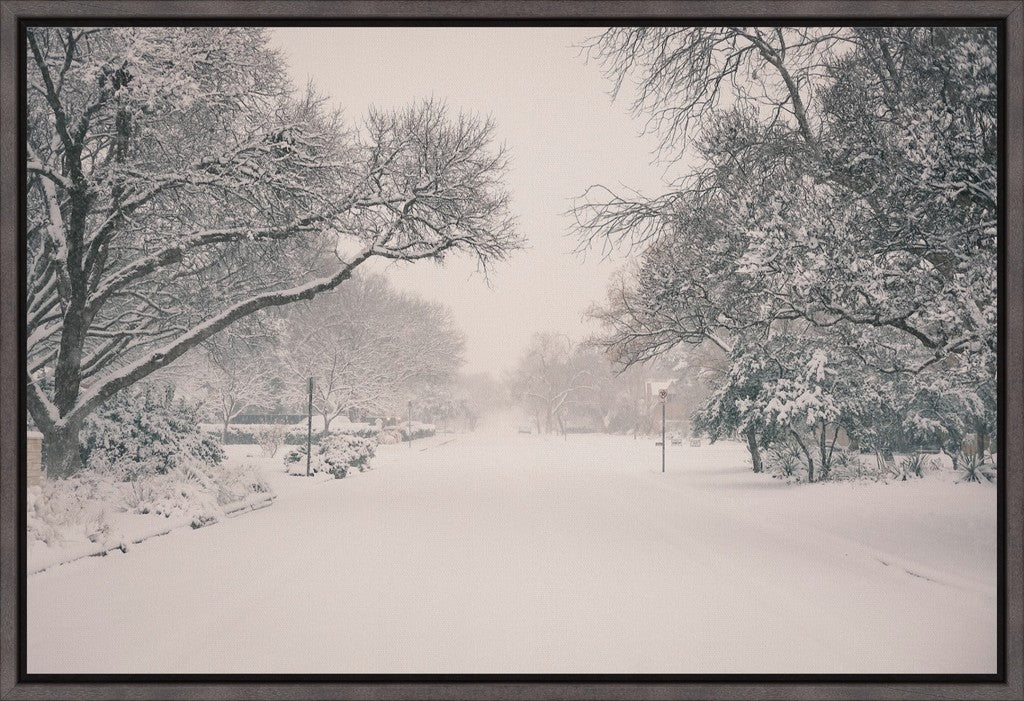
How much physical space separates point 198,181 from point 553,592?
834 centimetres

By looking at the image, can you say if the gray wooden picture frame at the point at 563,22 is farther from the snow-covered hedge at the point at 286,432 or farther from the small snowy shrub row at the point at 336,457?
the snow-covered hedge at the point at 286,432

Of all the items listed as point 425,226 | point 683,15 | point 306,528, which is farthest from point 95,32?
point 683,15

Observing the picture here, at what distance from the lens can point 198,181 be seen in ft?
38.3

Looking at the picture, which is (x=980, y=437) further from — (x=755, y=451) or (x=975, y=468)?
(x=755, y=451)

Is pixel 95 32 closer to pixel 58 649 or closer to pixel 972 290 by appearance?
pixel 58 649

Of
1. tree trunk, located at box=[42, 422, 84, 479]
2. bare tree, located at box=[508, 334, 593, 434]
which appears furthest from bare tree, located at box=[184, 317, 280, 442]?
bare tree, located at box=[508, 334, 593, 434]

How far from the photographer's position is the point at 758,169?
41.0 ft

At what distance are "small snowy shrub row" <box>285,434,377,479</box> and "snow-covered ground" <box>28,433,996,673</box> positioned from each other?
24.8ft

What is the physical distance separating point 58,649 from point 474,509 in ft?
31.0

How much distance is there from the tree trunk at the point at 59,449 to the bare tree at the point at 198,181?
0.07 feet

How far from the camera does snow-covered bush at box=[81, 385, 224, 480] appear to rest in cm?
1291

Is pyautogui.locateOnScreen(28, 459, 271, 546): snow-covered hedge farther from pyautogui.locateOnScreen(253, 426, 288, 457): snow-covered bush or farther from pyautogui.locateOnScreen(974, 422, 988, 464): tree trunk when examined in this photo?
pyautogui.locateOnScreen(253, 426, 288, 457): snow-covered bush

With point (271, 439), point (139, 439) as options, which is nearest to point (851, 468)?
point (139, 439)

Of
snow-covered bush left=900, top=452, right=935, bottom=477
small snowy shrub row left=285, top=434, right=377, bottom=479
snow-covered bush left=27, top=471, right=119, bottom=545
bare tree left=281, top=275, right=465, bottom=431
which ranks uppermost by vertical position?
bare tree left=281, top=275, right=465, bottom=431
